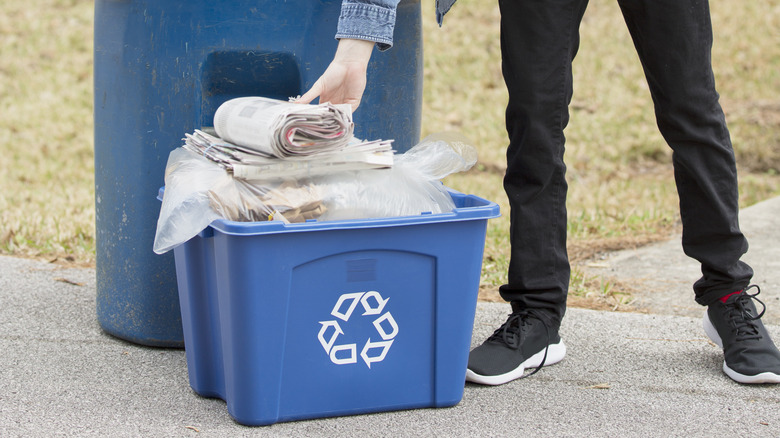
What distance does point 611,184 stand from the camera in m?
4.95

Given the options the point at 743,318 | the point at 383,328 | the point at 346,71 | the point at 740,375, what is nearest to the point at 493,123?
the point at 743,318

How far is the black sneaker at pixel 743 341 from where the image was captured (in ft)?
6.99

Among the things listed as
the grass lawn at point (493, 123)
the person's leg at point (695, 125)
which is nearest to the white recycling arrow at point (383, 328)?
the person's leg at point (695, 125)

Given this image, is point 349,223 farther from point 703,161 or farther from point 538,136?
point 703,161

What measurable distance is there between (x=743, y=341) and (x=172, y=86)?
1517 mm

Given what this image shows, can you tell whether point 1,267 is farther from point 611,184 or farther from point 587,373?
point 611,184

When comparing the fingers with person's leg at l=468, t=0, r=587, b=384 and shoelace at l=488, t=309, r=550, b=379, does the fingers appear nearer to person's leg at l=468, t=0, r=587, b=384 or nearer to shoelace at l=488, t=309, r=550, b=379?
person's leg at l=468, t=0, r=587, b=384

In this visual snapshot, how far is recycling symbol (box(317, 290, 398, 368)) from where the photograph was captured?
183 centimetres

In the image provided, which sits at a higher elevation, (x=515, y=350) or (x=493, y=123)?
(x=493, y=123)

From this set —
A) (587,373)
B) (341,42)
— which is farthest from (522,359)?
(341,42)

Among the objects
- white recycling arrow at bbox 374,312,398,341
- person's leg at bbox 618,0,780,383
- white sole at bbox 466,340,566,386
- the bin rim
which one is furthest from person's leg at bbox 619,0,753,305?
white recycling arrow at bbox 374,312,398,341

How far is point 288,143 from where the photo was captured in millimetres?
1755

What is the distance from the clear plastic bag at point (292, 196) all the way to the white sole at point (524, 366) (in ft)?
1.40

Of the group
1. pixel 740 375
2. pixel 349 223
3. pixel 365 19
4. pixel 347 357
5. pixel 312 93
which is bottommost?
pixel 740 375
